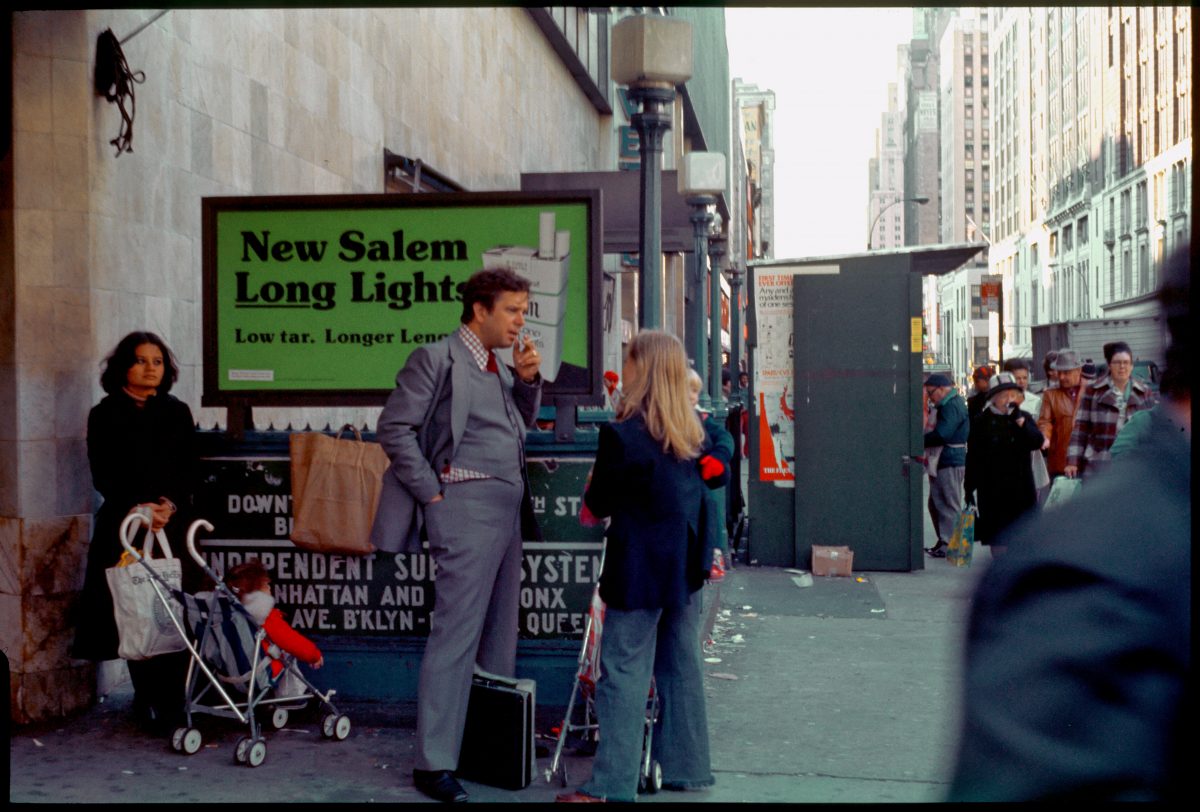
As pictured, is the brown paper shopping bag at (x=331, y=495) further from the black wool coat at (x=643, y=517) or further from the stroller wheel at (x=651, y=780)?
the stroller wheel at (x=651, y=780)

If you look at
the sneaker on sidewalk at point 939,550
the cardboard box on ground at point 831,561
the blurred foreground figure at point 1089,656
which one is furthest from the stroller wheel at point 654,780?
the sneaker on sidewalk at point 939,550

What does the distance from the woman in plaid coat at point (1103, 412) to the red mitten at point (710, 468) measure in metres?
5.46

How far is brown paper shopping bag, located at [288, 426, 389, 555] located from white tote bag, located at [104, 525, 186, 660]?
0.68 m

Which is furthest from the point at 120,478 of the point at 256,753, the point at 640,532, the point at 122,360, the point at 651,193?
the point at 651,193

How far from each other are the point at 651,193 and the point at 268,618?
3.65 m

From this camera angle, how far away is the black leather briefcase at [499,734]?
18.2 ft

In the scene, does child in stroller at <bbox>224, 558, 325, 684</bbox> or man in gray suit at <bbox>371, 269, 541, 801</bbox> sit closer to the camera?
man in gray suit at <bbox>371, 269, 541, 801</bbox>

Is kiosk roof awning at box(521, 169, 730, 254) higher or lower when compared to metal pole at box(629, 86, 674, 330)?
higher

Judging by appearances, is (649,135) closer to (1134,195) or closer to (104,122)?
(104,122)

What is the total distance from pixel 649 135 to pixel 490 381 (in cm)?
333

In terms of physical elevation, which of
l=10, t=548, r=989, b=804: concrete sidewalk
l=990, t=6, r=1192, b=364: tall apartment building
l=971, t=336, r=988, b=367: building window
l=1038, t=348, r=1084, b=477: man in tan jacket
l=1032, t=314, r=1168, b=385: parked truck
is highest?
l=990, t=6, r=1192, b=364: tall apartment building

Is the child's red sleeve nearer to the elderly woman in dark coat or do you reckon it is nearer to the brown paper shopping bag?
the brown paper shopping bag

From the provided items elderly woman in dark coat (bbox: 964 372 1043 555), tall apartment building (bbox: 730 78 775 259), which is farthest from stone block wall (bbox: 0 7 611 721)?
tall apartment building (bbox: 730 78 775 259)

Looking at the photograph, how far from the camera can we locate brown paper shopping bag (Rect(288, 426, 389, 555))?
21.0ft
